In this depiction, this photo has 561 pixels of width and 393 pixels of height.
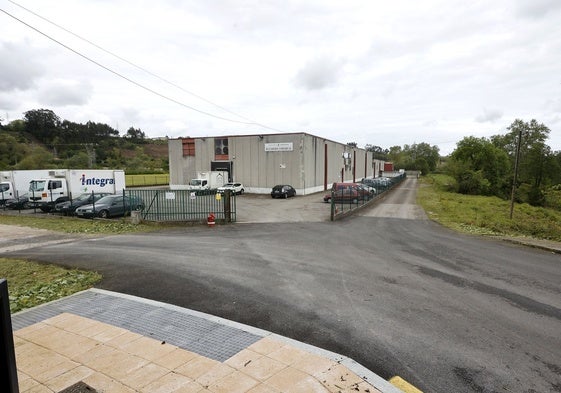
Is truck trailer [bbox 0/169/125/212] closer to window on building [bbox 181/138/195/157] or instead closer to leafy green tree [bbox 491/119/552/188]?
window on building [bbox 181/138/195/157]

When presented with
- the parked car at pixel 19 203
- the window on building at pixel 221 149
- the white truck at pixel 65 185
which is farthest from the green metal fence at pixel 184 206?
the window on building at pixel 221 149

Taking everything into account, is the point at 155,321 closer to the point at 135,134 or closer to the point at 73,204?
the point at 73,204

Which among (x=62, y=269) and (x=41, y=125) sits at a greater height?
(x=41, y=125)

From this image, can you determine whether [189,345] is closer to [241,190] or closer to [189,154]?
[241,190]

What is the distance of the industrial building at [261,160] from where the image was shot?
118 feet

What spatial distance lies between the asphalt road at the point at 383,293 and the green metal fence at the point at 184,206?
484 centimetres

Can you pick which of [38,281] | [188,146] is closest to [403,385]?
[38,281]

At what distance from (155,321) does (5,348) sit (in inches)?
127

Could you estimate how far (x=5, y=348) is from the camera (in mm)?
2254

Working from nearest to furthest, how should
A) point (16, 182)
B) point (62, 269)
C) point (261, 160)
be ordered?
point (62, 269)
point (16, 182)
point (261, 160)

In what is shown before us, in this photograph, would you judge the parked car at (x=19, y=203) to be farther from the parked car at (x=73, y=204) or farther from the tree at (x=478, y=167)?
the tree at (x=478, y=167)

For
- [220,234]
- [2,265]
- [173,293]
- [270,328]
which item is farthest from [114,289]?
[220,234]

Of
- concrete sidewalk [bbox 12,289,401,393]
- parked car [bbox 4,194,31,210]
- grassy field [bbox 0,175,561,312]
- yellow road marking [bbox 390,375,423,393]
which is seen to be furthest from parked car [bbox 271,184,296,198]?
yellow road marking [bbox 390,375,423,393]

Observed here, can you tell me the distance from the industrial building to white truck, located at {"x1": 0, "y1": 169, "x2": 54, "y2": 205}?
1695 cm
